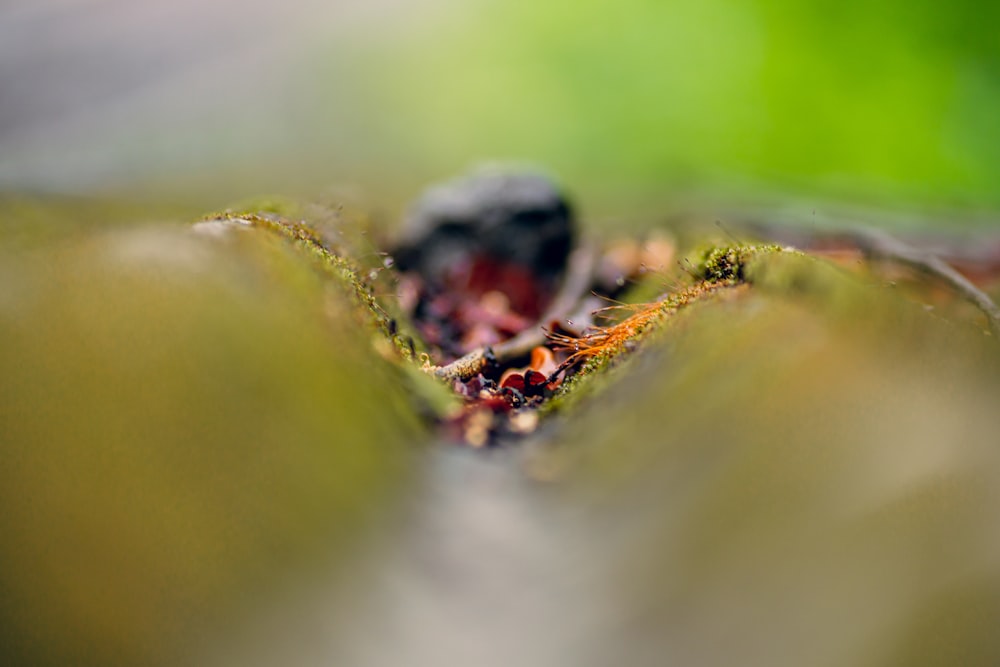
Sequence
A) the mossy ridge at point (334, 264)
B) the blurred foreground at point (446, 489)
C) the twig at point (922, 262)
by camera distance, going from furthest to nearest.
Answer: the twig at point (922, 262)
the mossy ridge at point (334, 264)
the blurred foreground at point (446, 489)

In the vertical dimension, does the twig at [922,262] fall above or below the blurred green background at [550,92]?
below

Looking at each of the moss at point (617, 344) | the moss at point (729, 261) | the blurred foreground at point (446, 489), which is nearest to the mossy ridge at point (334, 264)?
the blurred foreground at point (446, 489)

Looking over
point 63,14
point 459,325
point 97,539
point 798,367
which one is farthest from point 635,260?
point 63,14

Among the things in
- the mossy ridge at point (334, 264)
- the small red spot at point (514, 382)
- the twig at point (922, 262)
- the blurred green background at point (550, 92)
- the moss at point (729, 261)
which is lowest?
the small red spot at point (514, 382)

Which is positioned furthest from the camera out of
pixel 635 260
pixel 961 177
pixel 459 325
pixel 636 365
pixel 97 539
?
pixel 961 177

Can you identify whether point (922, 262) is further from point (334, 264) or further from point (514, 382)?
point (334, 264)

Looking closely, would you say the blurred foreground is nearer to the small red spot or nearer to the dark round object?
the small red spot

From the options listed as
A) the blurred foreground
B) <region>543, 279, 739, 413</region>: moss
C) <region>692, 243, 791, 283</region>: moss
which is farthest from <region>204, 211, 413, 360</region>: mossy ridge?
<region>692, 243, 791, 283</region>: moss

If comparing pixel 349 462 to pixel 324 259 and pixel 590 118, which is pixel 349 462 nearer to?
pixel 324 259

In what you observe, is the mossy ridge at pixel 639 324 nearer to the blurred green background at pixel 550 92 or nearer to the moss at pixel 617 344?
the moss at pixel 617 344
